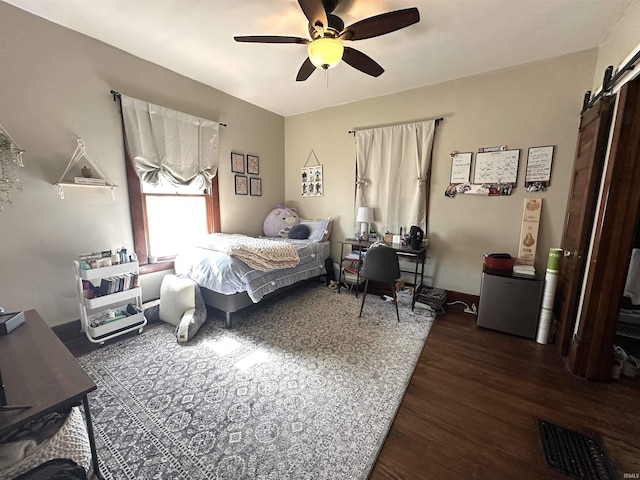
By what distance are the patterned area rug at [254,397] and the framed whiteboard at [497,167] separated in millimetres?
1780

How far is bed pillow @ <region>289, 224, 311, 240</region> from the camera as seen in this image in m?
3.76

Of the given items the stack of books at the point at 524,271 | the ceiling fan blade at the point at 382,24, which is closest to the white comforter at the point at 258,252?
the ceiling fan blade at the point at 382,24

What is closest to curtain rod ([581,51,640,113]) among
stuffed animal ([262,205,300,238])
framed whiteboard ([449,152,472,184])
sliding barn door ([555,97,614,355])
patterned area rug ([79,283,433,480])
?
sliding barn door ([555,97,614,355])

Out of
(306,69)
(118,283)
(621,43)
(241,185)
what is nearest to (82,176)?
(118,283)

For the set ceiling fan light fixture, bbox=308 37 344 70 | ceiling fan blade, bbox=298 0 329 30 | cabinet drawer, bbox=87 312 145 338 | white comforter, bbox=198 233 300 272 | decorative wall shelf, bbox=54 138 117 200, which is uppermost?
ceiling fan blade, bbox=298 0 329 30

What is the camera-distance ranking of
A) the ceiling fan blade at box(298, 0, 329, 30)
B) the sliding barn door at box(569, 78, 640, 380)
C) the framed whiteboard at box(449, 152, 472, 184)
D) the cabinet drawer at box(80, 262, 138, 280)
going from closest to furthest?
the ceiling fan blade at box(298, 0, 329, 30) < the sliding barn door at box(569, 78, 640, 380) < the cabinet drawer at box(80, 262, 138, 280) < the framed whiteboard at box(449, 152, 472, 184)

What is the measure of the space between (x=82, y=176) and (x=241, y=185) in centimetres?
177

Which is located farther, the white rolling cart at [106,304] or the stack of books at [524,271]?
the stack of books at [524,271]

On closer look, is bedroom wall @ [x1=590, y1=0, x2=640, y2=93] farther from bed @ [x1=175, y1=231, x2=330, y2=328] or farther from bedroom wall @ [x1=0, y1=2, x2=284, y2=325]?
bedroom wall @ [x1=0, y1=2, x2=284, y2=325]

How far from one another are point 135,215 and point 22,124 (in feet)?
3.31

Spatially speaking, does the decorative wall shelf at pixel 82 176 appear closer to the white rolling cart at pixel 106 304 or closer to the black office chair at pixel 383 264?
the white rolling cart at pixel 106 304

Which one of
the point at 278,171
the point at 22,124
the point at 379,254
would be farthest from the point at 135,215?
the point at 379,254

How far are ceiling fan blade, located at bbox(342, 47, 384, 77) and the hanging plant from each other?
8.36 ft

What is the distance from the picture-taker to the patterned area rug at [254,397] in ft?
4.20
